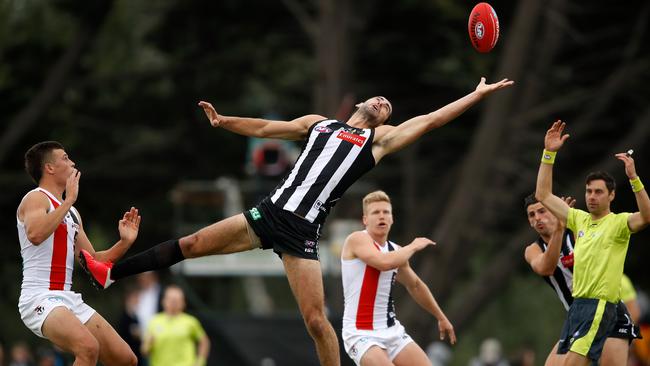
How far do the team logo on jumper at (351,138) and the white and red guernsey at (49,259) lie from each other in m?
2.47

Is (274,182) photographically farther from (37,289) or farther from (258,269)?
(37,289)

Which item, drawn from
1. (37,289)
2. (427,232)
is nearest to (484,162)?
(427,232)

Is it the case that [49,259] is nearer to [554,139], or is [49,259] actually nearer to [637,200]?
[554,139]

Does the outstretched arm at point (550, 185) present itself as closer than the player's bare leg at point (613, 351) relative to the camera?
No

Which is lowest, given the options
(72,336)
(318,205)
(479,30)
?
(72,336)

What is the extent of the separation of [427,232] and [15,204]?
8.38 metres

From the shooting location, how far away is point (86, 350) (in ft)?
36.2

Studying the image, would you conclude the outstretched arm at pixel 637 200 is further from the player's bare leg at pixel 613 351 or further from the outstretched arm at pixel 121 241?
the outstretched arm at pixel 121 241

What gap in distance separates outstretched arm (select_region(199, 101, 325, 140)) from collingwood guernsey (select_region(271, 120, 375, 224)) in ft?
0.61

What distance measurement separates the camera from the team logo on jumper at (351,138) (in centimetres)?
1200

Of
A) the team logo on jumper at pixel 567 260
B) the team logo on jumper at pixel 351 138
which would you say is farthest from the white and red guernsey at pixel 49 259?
the team logo on jumper at pixel 567 260

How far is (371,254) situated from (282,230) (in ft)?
3.56

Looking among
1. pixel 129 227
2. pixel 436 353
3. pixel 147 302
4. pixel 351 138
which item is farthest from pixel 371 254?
pixel 436 353

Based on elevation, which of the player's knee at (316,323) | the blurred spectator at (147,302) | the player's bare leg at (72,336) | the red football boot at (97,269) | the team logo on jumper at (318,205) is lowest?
the blurred spectator at (147,302)
